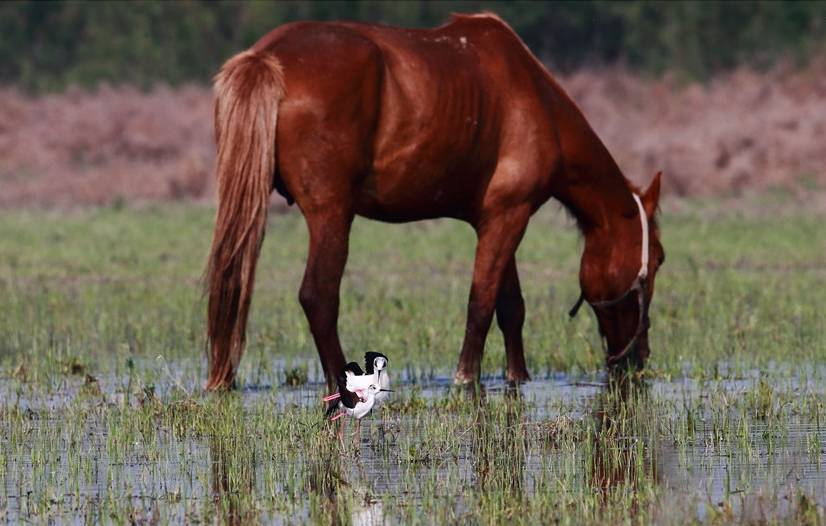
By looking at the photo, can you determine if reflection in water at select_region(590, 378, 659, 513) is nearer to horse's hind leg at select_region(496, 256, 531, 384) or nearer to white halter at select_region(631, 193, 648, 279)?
horse's hind leg at select_region(496, 256, 531, 384)

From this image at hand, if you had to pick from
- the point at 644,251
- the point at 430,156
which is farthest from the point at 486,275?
the point at 644,251

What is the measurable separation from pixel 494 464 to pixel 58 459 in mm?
1783

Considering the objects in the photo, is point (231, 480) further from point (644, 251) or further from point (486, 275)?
point (644, 251)

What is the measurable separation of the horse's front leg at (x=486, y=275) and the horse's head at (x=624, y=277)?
75 centimetres

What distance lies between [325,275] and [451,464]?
6.37 ft

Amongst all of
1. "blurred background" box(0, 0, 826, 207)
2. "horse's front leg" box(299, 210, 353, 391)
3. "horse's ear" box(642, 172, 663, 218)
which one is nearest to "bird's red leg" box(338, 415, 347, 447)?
"horse's front leg" box(299, 210, 353, 391)

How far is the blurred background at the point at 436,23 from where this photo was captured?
82.1ft

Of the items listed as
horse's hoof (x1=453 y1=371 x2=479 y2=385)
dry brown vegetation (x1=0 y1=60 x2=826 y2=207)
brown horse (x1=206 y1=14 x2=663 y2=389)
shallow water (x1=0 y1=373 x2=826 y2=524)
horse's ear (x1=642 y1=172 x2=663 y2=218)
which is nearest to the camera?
shallow water (x1=0 y1=373 x2=826 y2=524)

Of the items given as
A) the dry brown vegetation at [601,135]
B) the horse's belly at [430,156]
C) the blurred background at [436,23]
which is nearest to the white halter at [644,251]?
the horse's belly at [430,156]

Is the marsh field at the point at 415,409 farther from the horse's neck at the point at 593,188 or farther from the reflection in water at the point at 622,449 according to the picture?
the horse's neck at the point at 593,188

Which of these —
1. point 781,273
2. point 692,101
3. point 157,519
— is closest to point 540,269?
point 781,273

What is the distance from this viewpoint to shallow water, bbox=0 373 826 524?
20.3 ft

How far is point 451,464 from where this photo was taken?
22.8 feet

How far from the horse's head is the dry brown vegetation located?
1385 centimetres
